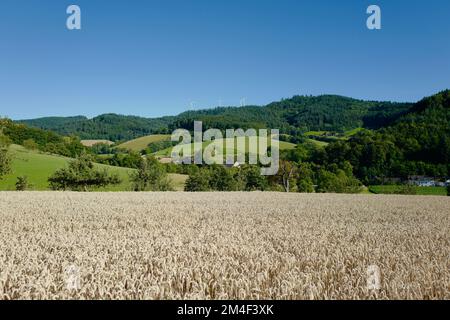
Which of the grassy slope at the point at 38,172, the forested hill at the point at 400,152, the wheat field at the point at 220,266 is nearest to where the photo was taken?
the wheat field at the point at 220,266

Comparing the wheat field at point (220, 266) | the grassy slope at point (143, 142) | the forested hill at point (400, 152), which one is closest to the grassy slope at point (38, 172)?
the forested hill at point (400, 152)

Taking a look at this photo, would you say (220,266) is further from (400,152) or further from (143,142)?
(143,142)

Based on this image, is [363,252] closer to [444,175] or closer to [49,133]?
[444,175]

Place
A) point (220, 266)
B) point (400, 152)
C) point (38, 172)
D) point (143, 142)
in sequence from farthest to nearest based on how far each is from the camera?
1. point (143, 142)
2. point (400, 152)
3. point (38, 172)
4. point (220, 266)

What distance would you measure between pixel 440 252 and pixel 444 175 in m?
98.0

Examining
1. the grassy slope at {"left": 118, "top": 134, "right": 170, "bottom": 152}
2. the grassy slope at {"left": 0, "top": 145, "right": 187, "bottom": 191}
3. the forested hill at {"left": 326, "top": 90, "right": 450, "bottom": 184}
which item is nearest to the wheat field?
the grassy slope at {"left": 0, "top": 145, "right": 187, "bottom": 191}

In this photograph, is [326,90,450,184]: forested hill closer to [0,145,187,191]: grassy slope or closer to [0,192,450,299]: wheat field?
[0,145,187,191]: grassy slope

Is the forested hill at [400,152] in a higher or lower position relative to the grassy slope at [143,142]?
lower

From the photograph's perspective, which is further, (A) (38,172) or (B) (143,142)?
(B) (143,142)

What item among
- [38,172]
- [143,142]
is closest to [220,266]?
[38,172]

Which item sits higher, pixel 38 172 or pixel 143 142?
pixel 143 142

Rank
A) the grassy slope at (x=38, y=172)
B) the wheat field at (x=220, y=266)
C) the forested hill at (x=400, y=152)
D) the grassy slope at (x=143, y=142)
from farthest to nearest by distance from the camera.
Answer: the grassy slope at (x=143, y=142) < the forested hill at (x=400, y=152) < the grassy slope at (x=38, y=172) < the wheat field at (x=220, y=266)

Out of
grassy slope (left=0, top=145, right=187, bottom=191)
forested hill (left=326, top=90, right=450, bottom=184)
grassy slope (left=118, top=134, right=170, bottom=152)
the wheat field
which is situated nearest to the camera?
the wheat field

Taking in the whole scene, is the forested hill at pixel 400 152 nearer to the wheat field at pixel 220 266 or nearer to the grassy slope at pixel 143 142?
the grassy slope at pixel 143 142
